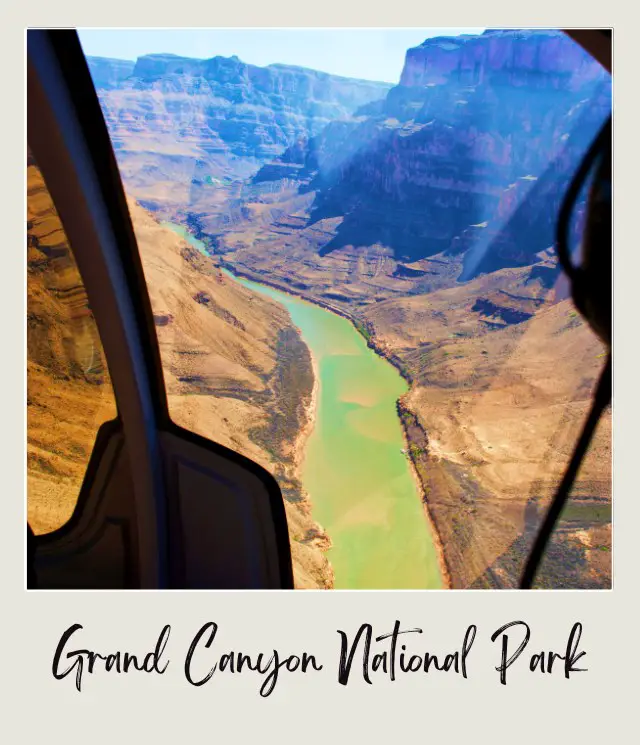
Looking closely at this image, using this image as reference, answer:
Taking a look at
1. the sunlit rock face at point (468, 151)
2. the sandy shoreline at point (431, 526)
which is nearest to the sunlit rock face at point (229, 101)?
the sunlit rock face at point (468, 151)

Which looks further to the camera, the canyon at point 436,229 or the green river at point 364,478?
the canyon at point 436,229

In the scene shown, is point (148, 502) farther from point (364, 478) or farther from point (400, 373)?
point (400, 373)

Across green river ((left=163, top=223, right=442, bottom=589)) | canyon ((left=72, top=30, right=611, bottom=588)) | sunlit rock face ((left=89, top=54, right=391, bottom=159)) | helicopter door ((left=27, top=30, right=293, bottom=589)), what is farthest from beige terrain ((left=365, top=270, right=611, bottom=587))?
sunlit rock face ((left=89, top=54, right=391, bottom=159))

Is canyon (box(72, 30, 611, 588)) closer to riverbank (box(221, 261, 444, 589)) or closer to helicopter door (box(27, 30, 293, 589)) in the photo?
riverbank (box(221, 261, 444, 589))

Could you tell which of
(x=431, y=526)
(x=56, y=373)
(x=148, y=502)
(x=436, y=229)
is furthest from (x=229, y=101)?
(x=148, y=502)

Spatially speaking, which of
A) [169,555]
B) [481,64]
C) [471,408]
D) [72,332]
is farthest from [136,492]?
[481,64]

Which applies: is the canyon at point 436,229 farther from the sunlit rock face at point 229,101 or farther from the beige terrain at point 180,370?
the beige terrain at point 180,370

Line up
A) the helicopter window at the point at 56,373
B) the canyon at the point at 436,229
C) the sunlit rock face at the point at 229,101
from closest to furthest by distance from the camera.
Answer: the helicopter window at the point at 56,373
the canyon at the point at 436,229
the sunlit rock face at the point at 229,101
